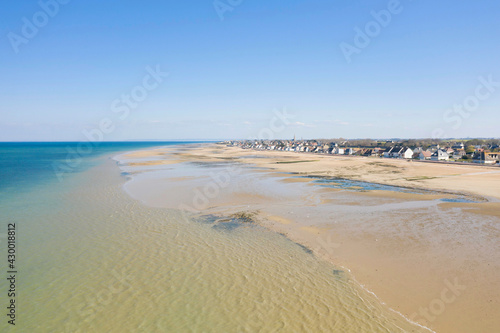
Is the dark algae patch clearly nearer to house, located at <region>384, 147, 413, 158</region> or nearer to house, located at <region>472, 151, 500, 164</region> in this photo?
house, located at <region>472, 151, 500, 164</region>

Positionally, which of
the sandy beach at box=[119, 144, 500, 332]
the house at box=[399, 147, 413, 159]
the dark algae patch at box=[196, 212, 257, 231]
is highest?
the house at box=[399, 147, 413, 159]

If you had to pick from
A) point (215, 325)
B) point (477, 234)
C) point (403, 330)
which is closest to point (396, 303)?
point (403, 330)

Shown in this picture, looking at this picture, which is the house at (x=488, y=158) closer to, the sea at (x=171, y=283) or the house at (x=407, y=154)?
the house at (x=407, y=154)

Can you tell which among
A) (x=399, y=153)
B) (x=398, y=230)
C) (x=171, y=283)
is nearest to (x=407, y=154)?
(x=399, y=153)

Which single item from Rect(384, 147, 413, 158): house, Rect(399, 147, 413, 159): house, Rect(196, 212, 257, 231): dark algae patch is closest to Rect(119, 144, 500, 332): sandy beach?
Rect(196, 212, 257, 231): dark algae patch

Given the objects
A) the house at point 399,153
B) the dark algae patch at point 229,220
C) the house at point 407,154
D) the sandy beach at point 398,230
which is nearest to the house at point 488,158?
the house at point 407,154

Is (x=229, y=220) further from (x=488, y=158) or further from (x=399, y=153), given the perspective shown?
(x=399, y=153)
